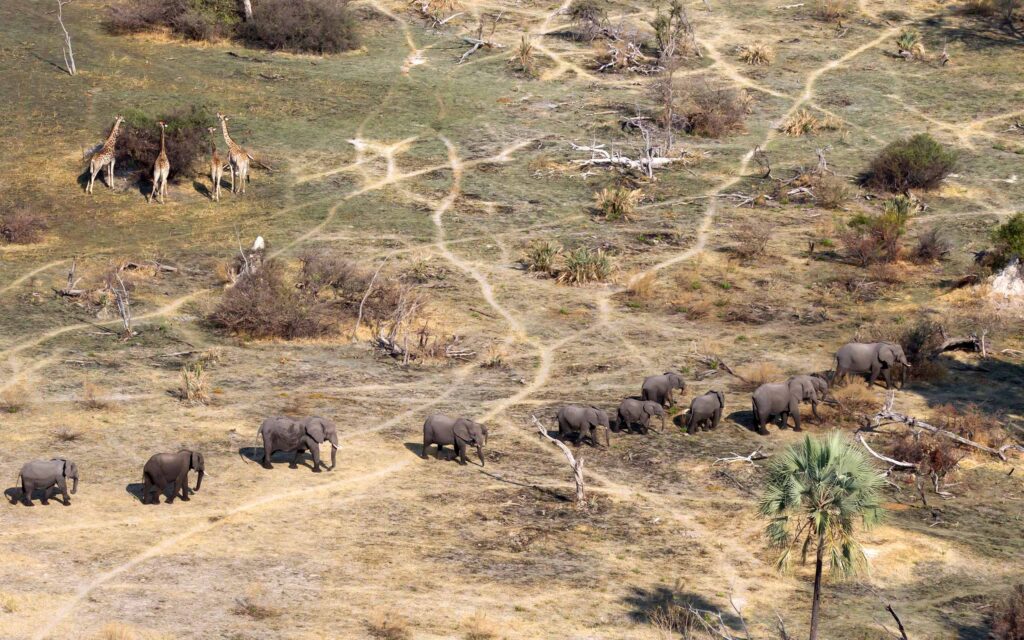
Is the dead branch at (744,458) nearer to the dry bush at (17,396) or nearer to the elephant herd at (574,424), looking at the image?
the elephant herd at (574,424)

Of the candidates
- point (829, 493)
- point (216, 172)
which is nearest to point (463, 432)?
point (829, 493)

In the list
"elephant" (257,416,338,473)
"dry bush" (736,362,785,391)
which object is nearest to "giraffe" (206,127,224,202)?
"elephant" (257,416,338,473)

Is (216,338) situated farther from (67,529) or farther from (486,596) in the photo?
(486,596)

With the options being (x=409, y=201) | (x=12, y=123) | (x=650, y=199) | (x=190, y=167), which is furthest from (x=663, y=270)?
(x=12, y=123)

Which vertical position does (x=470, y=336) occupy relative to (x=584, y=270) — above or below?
below

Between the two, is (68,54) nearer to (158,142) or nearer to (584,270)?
(158,142)

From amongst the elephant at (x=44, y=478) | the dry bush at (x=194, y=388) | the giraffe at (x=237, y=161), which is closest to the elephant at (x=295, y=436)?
the dry bush at (x=194, y=388)
